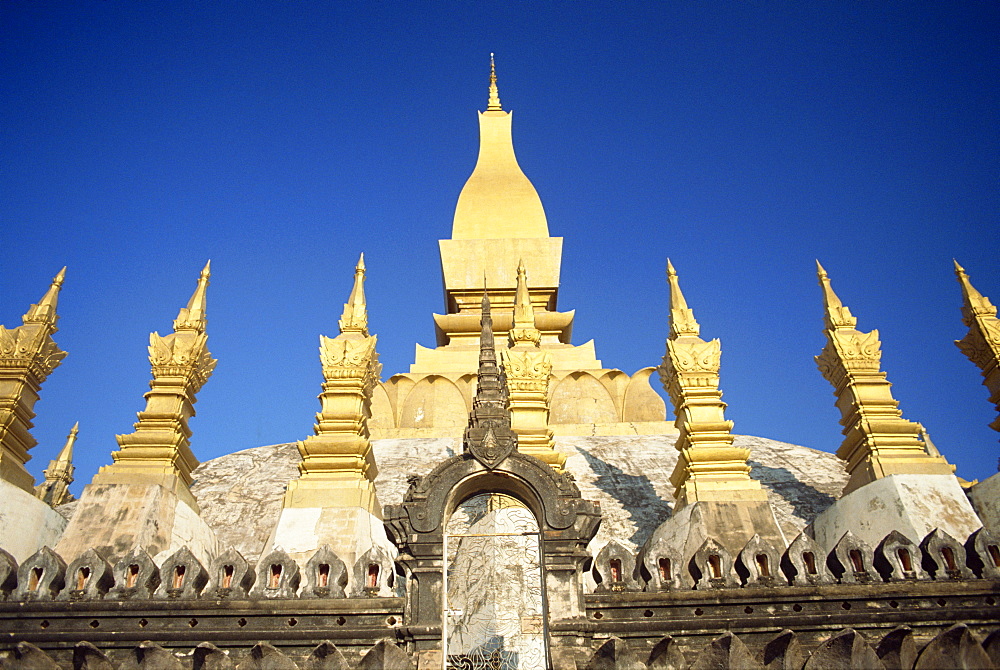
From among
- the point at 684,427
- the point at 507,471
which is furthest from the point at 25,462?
the point at 684,427

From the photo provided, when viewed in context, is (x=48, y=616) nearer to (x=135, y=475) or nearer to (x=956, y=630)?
(x=135, y=475)

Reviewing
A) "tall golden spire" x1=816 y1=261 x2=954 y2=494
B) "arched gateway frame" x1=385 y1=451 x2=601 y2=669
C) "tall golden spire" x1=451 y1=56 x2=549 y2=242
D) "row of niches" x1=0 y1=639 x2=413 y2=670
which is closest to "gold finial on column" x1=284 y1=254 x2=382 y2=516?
"arched gateway frame" x1=385 y1=451 x2=601 y2=669

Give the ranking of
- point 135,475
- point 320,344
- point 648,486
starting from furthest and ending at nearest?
point 648,486 < point 320,344 < point 135,475

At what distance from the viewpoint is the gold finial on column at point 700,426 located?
13562 millimetres

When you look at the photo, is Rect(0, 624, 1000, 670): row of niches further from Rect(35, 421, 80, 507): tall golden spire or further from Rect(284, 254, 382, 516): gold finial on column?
Rect(35, 421, 80, 507): tall golden spire

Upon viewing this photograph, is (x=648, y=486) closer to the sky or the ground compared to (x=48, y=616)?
closer to the sky

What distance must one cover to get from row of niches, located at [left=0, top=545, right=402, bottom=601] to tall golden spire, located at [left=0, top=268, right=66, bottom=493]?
3.35 m

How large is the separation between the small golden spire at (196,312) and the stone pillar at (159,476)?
17 mm

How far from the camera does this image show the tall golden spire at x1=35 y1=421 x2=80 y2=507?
738 inches

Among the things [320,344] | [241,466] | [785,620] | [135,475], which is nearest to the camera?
[785,620]

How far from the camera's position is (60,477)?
19672 millimetres

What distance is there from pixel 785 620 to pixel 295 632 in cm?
522

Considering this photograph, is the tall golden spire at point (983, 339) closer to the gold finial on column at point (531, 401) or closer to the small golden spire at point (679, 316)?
the small golden spire at point (679, 316)

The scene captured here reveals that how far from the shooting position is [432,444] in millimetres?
20438
